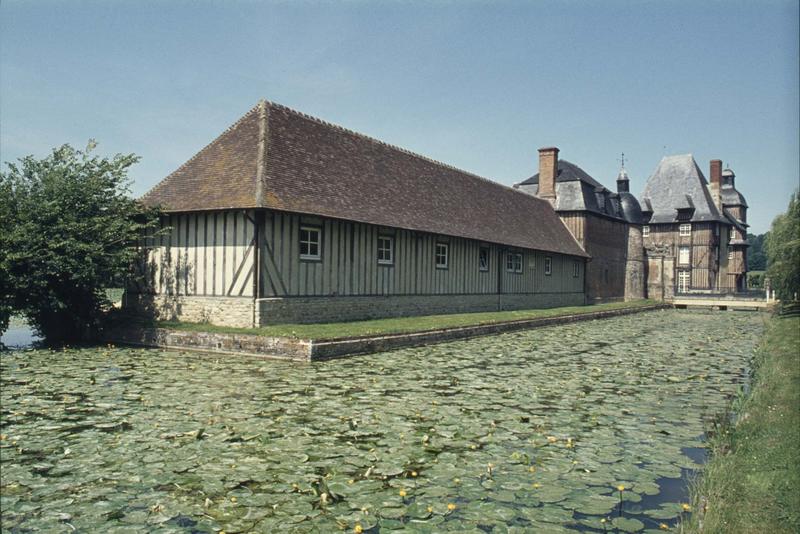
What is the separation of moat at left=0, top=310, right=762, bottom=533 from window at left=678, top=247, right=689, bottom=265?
43991mm

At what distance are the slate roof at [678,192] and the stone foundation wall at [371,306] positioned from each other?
31556 mm

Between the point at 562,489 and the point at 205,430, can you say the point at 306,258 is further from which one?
the point at 562,489

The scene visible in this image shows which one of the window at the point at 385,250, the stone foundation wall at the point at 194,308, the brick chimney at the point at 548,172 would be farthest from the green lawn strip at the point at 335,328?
the brick chimney at the point at 548,172

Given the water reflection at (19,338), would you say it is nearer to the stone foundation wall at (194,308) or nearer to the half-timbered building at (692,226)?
the stone foundation wall at (194,308)

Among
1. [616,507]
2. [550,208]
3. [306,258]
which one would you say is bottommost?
[616,507]

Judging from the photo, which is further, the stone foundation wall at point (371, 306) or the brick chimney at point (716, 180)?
the brick chimney at point (716, 180)

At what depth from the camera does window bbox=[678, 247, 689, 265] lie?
50.2 meters

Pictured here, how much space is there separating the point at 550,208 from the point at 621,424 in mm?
28213

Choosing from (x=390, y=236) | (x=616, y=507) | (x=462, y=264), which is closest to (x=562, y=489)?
(x=616, y=507)

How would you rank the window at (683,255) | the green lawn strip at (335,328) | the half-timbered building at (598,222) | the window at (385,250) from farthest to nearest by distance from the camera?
1. the window at (683,255)
2. the half-timbered building at (598,222)
3. the window at (385,250)
4. the green lawn strip at (335,328)

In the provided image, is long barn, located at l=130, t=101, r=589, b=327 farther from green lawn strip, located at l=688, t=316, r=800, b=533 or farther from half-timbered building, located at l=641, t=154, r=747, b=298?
half-timbered building, located at l=641, t=154, r=747, b=298

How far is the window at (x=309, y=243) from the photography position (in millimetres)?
14492

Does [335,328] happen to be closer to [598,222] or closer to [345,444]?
[345,444]

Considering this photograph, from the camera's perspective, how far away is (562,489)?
4.49 meters
